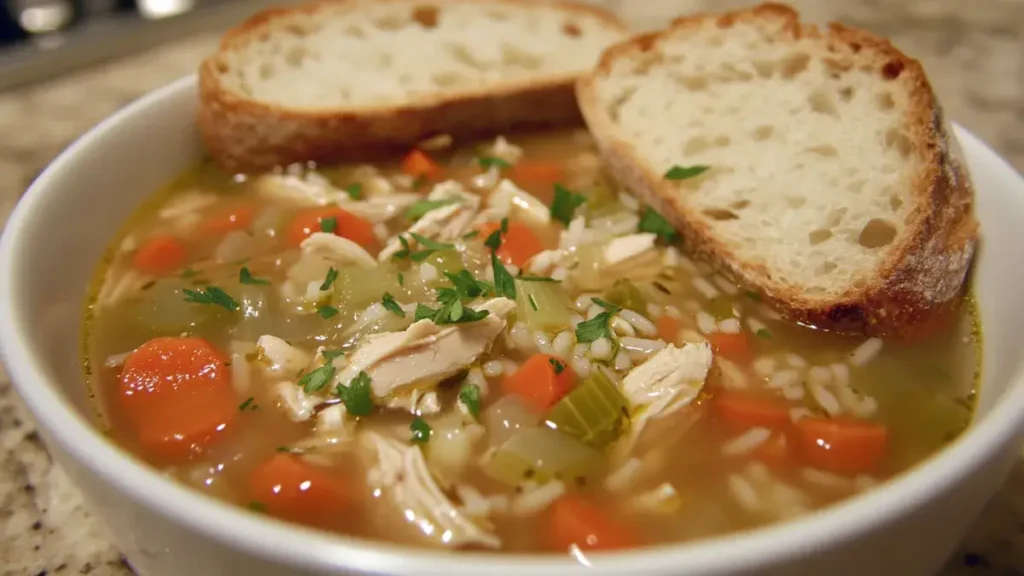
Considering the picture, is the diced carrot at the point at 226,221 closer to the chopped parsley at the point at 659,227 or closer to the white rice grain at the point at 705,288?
the chopped parsley at the point at 659,227

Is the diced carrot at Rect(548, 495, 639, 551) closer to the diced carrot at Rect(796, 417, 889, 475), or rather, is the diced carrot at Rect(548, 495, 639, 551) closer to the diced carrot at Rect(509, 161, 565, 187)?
the diced carrot at Rect(796, 417, 889, 475)

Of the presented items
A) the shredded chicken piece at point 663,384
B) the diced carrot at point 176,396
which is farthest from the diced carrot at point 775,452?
the diced carrot at point 176,396

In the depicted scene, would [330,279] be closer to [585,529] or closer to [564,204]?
[564,204]

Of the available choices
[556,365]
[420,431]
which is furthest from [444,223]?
[420,431]

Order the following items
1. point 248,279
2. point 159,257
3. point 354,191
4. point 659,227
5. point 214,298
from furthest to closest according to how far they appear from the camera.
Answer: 1. point 354,191
2. point 659,227
3. point 159,257
4. point 248,279
5. point 214,298

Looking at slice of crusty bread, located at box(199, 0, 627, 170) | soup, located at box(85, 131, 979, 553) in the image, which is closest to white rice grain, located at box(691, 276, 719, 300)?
soup, located at box(85, 131, 979, 553)

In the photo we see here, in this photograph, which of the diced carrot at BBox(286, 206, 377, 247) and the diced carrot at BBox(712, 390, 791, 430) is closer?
the diced carrot at BBox(712, 390, 791, 430)
